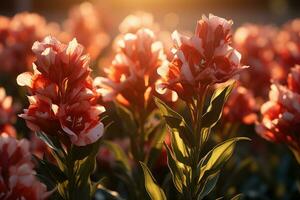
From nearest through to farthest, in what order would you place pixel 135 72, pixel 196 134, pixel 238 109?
1. pixel 196 134
2. pixel 135 72
3. pixel 238 109

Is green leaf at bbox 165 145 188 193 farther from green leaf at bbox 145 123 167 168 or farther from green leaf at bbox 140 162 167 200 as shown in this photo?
green leaf at bbox 145 123 167 168

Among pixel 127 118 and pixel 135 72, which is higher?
pixel 135 72

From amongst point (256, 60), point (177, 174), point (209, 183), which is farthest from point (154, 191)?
point (256, 60)

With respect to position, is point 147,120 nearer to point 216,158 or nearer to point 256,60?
point 216,158

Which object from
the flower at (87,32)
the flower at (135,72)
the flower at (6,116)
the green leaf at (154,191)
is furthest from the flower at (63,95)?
the flower at (87,32)

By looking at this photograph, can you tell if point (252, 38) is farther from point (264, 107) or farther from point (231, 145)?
point (231, 145)

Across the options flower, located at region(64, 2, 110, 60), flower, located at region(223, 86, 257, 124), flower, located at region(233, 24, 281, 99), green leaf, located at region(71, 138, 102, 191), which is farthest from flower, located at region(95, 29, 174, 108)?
flower, located at region(64, 2, 110, 60)
